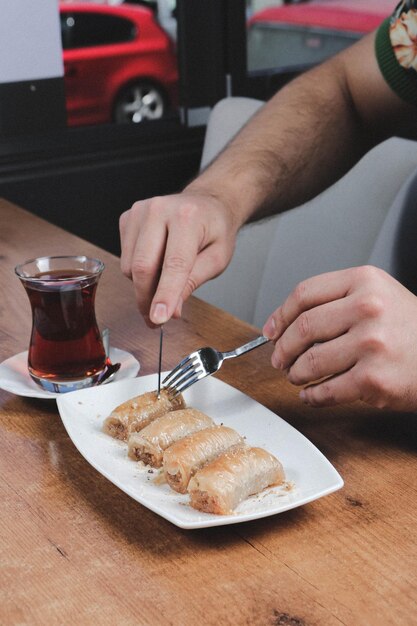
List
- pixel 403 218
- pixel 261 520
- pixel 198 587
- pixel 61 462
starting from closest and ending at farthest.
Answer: pixel 198 587, pixel 261 520, pixel 61 462, pixel 403 218

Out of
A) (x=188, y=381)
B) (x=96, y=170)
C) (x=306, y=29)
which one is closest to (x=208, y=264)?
(x=188, y=381)

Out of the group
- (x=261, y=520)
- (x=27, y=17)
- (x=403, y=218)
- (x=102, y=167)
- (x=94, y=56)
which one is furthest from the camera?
(x=94, y=56)

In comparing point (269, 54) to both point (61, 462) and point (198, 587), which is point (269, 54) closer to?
point (61, 462)

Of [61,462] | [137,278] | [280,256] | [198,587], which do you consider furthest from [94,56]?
[198,587]

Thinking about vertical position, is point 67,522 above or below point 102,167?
above

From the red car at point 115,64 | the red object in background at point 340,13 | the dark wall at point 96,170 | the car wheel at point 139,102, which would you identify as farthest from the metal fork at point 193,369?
the car wheel at point 139,102

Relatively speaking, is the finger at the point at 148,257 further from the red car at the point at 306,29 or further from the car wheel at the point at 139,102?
the car wheel at the point at 139,102
